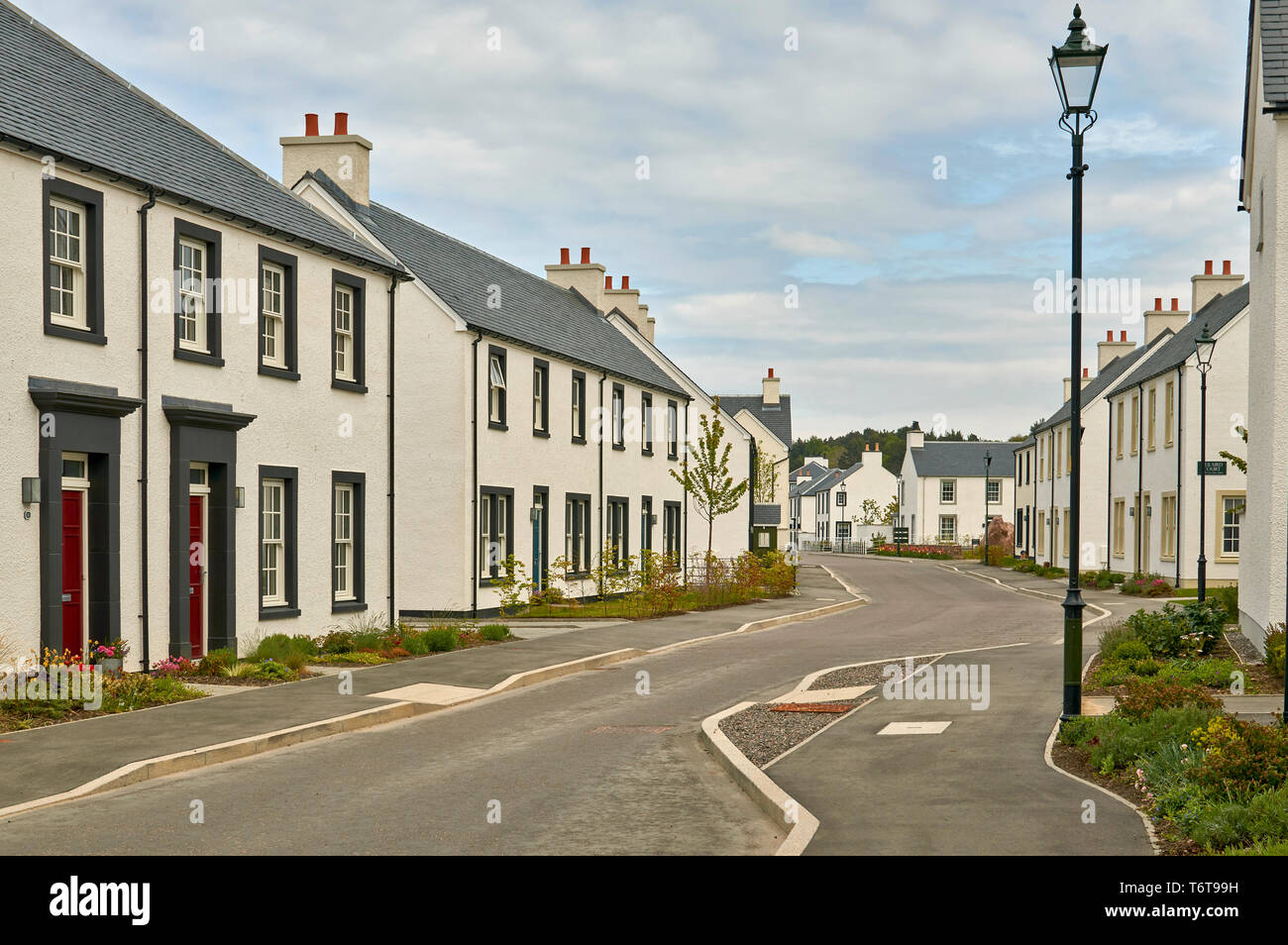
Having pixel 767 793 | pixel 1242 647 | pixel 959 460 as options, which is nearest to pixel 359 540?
pixel 767 793

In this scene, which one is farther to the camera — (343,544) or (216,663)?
(343,544)

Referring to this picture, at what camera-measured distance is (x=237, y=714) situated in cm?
1320

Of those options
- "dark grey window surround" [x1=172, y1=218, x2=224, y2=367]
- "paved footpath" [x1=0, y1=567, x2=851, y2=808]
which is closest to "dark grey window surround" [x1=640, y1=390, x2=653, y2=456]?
"paved footpath" [x1=0, y1=567, x2=851, y2=808]

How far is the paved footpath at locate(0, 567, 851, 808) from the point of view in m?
10.3

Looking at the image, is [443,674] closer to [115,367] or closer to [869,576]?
[115,367]

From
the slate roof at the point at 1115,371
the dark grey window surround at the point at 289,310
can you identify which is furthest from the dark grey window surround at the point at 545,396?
the slate roof at the point at 1115,371

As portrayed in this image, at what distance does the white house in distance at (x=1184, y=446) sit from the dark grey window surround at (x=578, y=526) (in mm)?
18873

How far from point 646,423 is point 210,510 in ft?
72.9

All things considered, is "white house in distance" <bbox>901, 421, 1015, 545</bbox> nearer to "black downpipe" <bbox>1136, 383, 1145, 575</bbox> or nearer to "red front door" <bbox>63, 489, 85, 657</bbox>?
"black downpipe" <bbox>1136, 383, 1145, 575</bbox>

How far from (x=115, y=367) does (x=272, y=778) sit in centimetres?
770

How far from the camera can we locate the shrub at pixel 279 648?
56.8ft

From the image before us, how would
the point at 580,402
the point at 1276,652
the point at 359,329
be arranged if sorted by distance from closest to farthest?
the point at 1276,652 → the point at 359,329 → the point at 580,402

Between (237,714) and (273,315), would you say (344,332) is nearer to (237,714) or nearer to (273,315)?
(273,315)

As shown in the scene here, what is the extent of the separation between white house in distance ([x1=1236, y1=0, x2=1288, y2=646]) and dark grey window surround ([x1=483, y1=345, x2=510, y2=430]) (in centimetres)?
1568
